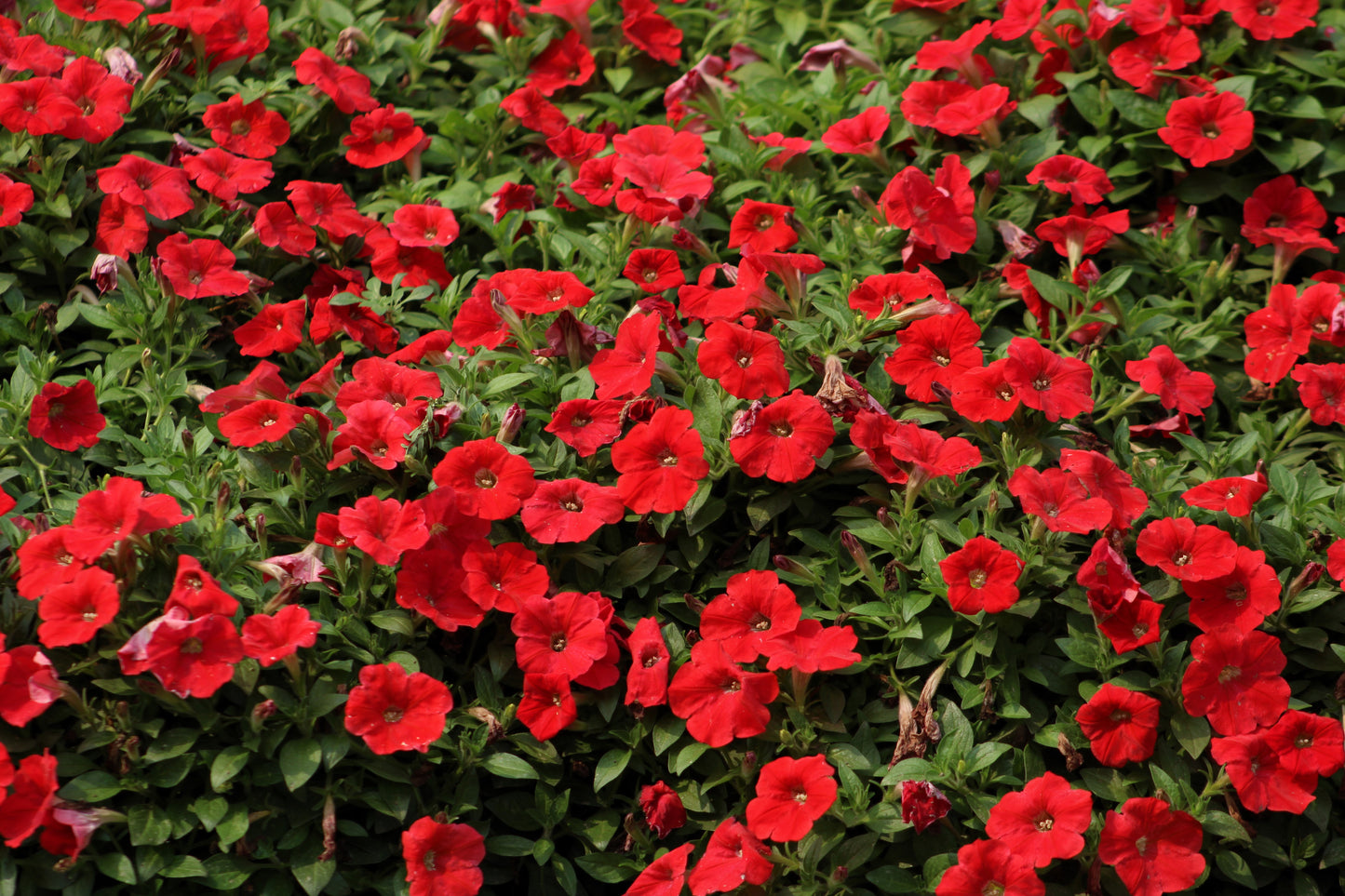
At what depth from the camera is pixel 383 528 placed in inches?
95.4

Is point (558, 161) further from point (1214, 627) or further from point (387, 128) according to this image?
point (1214, 627)

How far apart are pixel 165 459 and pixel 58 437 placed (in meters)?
0.25

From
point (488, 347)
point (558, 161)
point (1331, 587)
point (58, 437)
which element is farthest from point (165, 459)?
point (1331, 587)

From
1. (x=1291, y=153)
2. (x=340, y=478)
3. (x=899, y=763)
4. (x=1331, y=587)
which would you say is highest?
(x=1291, y=153)

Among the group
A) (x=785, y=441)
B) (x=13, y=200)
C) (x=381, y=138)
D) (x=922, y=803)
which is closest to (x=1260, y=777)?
(x=922, y=803)

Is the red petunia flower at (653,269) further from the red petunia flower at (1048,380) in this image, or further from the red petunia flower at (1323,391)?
the red petunia flower at (1323,391)

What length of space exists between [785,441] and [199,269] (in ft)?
5.22

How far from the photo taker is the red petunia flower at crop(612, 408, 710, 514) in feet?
8.32

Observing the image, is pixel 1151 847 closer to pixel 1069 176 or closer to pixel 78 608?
pixel 1069 176

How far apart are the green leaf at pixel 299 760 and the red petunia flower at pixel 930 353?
4.96 ft

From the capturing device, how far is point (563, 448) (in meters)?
2.74

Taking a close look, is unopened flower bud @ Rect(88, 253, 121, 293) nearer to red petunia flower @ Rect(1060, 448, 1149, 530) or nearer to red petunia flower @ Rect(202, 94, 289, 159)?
red petunia flower @ Rect(202, 94, 289, 159)

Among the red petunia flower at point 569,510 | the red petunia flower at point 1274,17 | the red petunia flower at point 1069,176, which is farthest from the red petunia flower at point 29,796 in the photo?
the red petunia flower at point 1274,17

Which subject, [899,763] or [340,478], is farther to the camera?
[340,478]
